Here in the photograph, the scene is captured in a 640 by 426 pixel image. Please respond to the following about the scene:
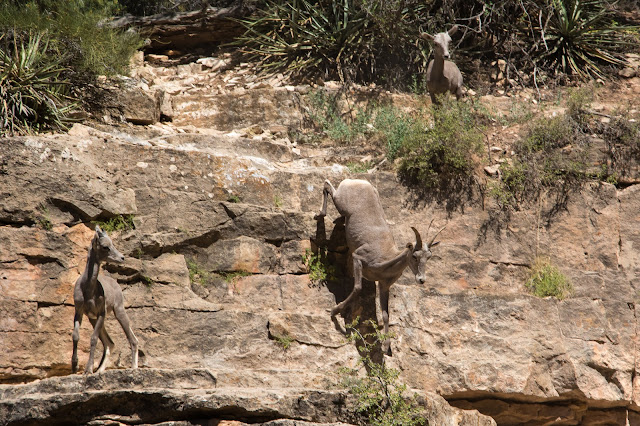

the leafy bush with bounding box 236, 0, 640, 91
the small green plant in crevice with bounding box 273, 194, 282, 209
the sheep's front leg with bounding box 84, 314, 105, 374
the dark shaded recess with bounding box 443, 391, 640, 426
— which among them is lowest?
the dark shaded recess with bounding box 443, 391, 640, 426

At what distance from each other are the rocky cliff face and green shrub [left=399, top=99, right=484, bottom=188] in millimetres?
314

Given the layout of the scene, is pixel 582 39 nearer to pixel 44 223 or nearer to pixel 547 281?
pixel 547 281

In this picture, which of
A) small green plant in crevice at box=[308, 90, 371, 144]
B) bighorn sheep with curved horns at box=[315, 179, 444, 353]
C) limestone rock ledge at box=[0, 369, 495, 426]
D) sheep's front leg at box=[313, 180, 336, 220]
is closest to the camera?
limestone rock ledge at box=[0, 369, 495, 426]

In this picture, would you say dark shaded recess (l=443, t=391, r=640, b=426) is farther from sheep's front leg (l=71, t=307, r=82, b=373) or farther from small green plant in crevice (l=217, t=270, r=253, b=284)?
sheep's front leg (l=71, t=307, r=82, b=373)

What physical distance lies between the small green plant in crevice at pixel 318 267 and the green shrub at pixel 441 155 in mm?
2026

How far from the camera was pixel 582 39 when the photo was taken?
52.5 feet

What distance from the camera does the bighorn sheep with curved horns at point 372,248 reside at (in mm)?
10660

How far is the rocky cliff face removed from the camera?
30.7ft

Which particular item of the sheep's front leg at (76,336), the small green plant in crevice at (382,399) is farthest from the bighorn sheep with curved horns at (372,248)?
the sheep's front leg at (76,336)

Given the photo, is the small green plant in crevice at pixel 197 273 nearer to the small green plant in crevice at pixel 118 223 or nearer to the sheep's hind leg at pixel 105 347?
the small green plant in crevice at pixel 118 223

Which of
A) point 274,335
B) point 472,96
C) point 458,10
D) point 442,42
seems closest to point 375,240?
point 274,335

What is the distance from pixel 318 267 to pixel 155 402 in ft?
11.2

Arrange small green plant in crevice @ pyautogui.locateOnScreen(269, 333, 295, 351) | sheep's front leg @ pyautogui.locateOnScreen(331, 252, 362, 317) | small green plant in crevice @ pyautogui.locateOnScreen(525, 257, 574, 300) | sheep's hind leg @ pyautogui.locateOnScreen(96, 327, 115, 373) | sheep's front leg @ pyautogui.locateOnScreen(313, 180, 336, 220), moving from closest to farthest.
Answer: sheep's hind leg @ pyautogui.locateOnScreen(96, 327, 115, 373), small green plant in crevice @ pyautogui.locateOnScreen(269, 333, 295, 351), sheep's front leg @ pyautogui.locateOnScreen(331, 252, 362, 317), sheep's front leg @ pyautogui.locateOnScreen(313, 180, 336, 220), small green plant in crevice @ pyautogui.locateOnScreen(525, 257, 574, 300)

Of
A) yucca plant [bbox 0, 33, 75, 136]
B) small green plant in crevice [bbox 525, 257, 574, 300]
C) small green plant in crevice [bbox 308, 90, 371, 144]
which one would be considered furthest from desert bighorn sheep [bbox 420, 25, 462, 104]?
yucca plant [bbox 0, 33, 75, 136]
